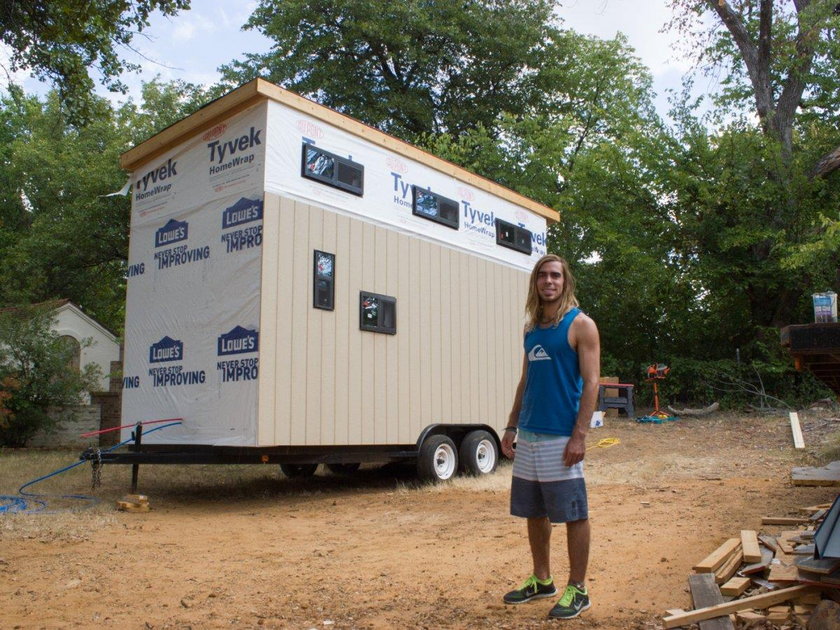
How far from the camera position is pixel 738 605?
3.46m

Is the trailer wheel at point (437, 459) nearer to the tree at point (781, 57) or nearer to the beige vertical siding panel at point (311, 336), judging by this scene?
the beige vertical siding panel at point (311, 336)

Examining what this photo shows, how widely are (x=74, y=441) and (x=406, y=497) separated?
10.4 m

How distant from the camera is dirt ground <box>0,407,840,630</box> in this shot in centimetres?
378

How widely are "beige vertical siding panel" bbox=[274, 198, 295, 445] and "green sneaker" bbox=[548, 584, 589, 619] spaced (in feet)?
13.4

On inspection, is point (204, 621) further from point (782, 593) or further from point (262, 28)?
point (262, 28)

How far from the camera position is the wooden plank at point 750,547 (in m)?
4.17

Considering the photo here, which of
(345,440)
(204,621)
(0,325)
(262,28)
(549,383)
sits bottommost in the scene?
(204,621)

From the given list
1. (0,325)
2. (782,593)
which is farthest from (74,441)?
(782,593)

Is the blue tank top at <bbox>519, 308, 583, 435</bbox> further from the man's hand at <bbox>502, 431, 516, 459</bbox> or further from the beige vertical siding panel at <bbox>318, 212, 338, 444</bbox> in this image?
the beige vertical siding panel at <bbox>318, 212, 338, 444</bbox>

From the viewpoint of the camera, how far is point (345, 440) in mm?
7820

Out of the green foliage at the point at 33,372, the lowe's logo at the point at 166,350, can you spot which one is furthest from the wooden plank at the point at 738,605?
the green foliage at the point at 33,372

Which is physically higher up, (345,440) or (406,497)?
(345,440)

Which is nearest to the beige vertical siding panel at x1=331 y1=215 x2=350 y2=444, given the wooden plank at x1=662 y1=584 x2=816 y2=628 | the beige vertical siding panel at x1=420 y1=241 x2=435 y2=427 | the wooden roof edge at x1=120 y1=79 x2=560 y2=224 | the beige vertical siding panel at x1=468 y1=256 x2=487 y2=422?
the wooden roof edge at x1=120 y1=79 x2=560 y2=224

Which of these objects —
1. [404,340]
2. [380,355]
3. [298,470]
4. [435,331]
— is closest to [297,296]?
[380,355]
